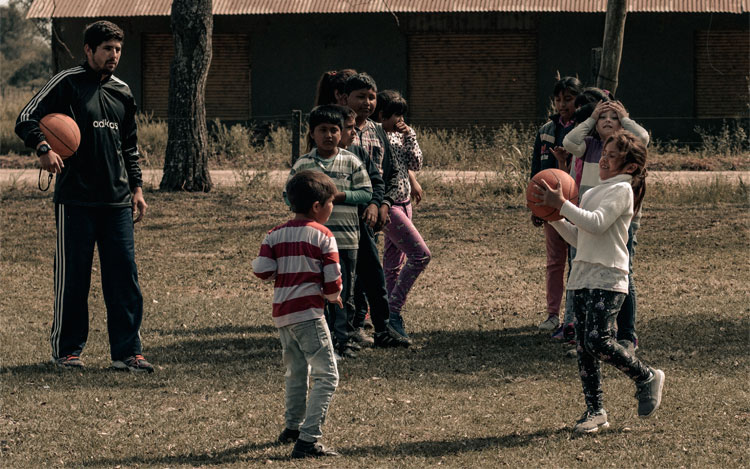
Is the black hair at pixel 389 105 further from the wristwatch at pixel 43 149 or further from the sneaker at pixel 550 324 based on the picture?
the wristwatch at pixel 43 149

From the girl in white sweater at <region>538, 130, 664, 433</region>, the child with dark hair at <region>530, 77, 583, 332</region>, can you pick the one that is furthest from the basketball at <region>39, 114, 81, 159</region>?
the child with dark hair at <region>530, 77, 583, 332</region>

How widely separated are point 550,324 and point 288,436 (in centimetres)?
342

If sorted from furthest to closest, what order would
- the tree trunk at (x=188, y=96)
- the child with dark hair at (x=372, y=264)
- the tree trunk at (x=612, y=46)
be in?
the tree trunk at (x=188, y=96), the tree trunk at (x=612, y=46), the child with dark hair at (x=372, y=264)

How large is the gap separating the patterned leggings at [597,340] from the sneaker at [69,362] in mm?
3372

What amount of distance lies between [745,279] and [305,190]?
22.0 ft

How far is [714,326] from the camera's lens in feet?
27.4

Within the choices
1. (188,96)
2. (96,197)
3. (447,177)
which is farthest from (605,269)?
(447,177)

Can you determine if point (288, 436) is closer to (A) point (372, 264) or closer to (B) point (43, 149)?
(A) point (372, 264)

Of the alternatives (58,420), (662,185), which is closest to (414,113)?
(662,185)

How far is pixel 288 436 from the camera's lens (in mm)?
5363

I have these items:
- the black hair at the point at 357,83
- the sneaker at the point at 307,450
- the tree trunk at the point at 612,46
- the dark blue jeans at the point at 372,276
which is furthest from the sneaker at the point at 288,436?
the tree trunk at the point at 612,46

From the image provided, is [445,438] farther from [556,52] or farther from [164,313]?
[556,52]

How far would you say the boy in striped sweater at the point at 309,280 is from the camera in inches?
202

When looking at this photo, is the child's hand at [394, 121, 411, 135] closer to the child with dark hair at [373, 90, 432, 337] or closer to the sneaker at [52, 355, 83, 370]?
the child with dark hair at [373, 90, 432, 337]
